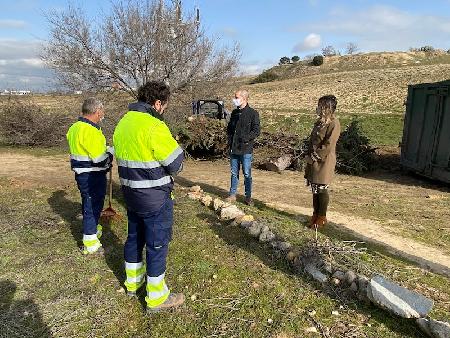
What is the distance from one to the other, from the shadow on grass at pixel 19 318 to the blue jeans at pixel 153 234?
0.94m

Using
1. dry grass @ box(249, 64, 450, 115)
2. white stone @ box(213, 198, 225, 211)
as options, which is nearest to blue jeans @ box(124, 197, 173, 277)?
white stone @ box(213, 198, 225, 211)

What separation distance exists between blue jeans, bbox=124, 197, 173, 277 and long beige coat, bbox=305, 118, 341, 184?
8.37 feet

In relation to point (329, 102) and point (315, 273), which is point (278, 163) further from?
point (315, 273)

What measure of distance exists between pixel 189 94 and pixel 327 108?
9.94 meters

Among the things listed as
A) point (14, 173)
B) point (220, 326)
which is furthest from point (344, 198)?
point (14, 173)

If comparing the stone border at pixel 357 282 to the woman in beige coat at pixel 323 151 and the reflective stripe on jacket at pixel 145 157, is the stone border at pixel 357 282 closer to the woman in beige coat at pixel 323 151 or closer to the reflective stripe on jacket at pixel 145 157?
the woman in beige coat at pixel 323 151

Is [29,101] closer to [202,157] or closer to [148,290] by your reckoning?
[202,157]

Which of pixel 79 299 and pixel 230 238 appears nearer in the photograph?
pixel 79 299

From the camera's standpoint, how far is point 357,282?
12.1 feet

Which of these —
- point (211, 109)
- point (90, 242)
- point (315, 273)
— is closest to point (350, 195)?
point (315, 273)

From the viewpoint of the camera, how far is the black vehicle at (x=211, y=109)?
1507cm

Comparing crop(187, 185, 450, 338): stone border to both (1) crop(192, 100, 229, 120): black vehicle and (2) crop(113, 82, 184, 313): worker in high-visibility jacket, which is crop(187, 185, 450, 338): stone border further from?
(1) crop(192, 100, 229, 120): black vehicle

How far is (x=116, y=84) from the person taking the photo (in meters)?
13.6

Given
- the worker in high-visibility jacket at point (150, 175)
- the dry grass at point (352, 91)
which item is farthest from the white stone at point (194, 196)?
the dry grass at point (352, 91)
